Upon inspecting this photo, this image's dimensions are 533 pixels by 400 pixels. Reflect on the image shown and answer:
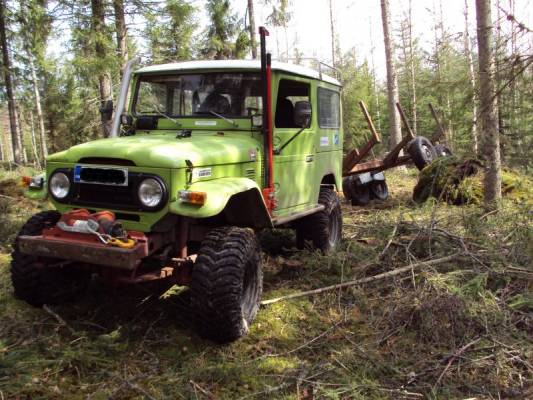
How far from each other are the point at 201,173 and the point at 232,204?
0.69 m

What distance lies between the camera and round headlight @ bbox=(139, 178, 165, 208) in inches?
149

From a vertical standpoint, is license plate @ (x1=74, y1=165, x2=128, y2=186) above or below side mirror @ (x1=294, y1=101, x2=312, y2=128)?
below

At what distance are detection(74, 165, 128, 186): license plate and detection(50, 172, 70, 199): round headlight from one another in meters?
0.12

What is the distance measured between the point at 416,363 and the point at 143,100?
389 centimetres

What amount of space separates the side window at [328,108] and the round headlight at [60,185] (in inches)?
127

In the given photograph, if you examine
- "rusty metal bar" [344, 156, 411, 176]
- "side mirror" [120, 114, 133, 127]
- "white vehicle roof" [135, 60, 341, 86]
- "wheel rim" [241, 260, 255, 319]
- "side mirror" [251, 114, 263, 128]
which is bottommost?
"wheel rim" [241, 260, 255, 319]

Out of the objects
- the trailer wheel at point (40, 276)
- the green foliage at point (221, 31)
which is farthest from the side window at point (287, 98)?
the green foliage at point (221, 31)

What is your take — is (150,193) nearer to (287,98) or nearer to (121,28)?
(287,98)

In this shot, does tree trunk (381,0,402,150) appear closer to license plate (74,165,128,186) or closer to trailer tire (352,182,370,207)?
trailer tire (352,182,370,207)

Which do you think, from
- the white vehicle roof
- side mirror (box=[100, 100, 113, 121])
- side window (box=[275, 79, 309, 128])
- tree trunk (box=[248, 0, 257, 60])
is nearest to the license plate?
side mirror (box=[100, 100, 113, 121])

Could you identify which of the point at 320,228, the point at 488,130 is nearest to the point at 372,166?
the point at 488,130

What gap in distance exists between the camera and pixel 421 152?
10.1m

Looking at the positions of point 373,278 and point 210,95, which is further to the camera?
point 210,95

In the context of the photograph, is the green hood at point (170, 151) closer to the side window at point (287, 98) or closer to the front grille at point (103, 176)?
the front grille at point (103, 176)
